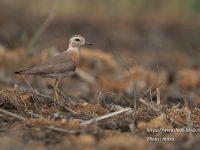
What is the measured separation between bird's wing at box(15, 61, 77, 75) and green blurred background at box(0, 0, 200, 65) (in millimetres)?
7271

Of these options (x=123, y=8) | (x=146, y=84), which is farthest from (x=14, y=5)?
(x=146, y=84)

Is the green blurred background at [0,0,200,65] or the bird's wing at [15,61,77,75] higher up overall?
the green blurred background at [0,0,200,65]

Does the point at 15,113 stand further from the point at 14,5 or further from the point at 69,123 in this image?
the point at 14,5

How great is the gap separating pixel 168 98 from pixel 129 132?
387 centimetres

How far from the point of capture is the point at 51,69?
7.70 m

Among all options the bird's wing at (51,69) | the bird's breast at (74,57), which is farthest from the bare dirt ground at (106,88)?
the bird's breast at (74,57)

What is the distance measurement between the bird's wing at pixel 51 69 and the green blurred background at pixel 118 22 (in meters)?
7.27

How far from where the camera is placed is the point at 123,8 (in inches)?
734

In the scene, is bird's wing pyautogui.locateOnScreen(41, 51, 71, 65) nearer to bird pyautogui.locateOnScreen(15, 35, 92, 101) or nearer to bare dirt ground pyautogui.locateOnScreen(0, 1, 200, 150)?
bird pyautogui.locateOnScreen(15, 35, 92, 101)

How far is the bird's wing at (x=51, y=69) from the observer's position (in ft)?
24.7

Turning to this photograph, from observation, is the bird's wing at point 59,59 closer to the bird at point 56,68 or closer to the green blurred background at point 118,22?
the bird at point 56,68

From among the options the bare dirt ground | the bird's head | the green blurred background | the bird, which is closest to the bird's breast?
the bird

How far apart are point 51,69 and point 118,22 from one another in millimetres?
11106

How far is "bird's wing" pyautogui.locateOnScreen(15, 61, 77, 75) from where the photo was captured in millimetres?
7529
